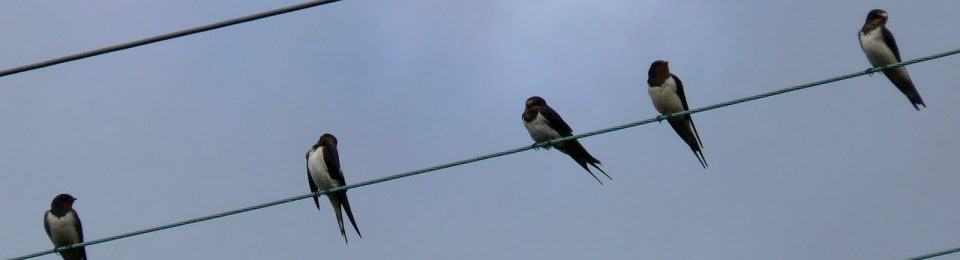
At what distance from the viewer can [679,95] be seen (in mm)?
14219

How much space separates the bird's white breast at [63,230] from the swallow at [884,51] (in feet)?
20.0

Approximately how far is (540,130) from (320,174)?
5.30ft

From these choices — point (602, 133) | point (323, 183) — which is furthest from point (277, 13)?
point (323, 183)

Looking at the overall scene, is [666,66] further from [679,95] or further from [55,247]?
[55,247]

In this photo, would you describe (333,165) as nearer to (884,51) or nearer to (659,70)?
(659,70)

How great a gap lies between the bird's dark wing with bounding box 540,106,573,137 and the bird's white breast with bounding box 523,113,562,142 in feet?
0.14

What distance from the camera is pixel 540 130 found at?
1425cm

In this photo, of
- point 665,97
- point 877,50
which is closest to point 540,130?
point 665,97

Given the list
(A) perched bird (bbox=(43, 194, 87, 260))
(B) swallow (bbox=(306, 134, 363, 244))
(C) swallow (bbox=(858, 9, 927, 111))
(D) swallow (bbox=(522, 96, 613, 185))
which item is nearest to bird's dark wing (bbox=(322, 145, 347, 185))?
(B) swallow (bbox=(306, 134, 363, 244))

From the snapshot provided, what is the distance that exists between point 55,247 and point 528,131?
370cm

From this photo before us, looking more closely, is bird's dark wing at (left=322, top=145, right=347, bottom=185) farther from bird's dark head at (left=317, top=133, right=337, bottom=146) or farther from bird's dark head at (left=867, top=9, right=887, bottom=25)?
bird's dark head at (left=867, top=9, right=887, bottom=25)

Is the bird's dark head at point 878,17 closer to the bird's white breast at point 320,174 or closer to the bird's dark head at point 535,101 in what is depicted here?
the bird's dark head at point 535,101

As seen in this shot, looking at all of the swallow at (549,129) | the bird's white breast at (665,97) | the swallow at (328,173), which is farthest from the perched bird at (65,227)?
the bird's white breast at (665,97)

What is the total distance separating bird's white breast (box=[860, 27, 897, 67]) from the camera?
575 inches
